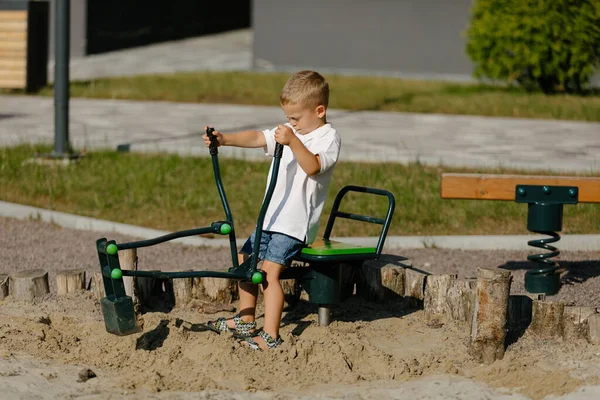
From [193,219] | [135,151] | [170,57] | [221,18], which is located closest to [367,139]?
[135,151]

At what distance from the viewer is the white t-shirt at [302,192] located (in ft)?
14.7

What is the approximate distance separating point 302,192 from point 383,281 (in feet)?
2.89

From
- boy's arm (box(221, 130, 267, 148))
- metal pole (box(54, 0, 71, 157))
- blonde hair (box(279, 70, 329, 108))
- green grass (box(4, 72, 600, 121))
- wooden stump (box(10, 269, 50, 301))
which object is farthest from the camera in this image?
green grass (box(4, 72, 600, 121))

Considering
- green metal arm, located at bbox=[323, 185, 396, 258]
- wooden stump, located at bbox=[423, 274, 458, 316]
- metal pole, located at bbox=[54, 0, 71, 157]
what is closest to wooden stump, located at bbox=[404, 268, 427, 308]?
wooden stump, located at bbox=[423, 274, 458, 316]

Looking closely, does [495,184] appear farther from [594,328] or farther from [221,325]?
[221,325]

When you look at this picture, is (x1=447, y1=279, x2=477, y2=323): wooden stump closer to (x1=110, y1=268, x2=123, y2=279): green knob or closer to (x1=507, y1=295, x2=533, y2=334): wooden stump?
(x1=507, y1=295, x2=533, y2=334): wooden stump

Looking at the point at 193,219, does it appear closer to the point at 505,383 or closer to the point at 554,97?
the point at 505,383

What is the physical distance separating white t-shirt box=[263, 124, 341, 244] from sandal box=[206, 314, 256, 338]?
1.44 ft

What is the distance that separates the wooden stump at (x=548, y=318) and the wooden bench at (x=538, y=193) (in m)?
0.86

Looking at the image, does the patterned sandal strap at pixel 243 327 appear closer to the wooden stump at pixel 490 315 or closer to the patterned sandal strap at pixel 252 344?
the patterned sandal strap at pixel 252 344

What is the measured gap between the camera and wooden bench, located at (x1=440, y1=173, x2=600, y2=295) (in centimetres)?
535

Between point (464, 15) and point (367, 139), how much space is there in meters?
8.04

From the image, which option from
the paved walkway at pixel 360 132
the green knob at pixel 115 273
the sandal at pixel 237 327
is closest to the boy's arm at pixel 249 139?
the sandal at pixel 237 327

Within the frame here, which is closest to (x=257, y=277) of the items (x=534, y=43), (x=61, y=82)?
(x=61, y=82)
